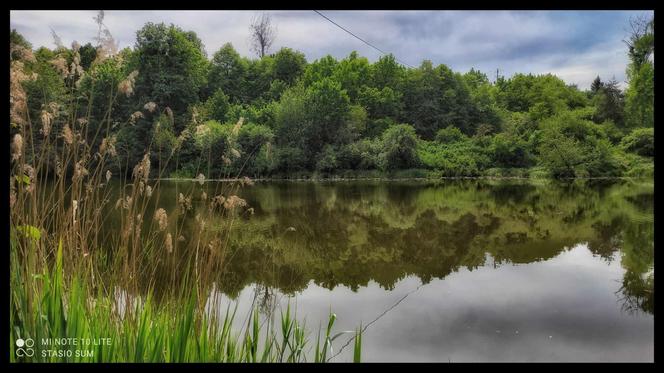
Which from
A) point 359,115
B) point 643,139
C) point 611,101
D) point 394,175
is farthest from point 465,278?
point 359,115

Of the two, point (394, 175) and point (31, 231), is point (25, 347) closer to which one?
point (31, 231)

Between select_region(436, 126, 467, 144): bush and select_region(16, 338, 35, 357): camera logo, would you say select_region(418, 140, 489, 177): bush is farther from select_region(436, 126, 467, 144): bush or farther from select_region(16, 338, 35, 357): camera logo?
select_region(16, 338, 35, 357): camera logo

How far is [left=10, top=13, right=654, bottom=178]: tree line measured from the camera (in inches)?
849

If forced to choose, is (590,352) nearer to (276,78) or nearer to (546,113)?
(546,113)

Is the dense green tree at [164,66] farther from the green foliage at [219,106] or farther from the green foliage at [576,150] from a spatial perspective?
the green foliage at [576,150]

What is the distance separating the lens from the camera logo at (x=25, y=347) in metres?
1.65

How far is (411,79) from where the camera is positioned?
34.1 meters

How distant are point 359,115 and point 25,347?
28.3m

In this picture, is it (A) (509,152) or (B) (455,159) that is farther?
(B) (455,159)

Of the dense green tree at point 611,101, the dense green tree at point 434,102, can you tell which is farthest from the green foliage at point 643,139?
the dense green tree at point 434,102

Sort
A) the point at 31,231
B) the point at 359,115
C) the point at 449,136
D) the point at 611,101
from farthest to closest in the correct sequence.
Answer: the point at 449,136 → the point at 359,115 → the point at 611,101 → the point at 31,231

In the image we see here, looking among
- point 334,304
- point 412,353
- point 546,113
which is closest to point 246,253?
point 334,304

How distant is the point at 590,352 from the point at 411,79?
104ft

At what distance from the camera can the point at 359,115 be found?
29.4m
